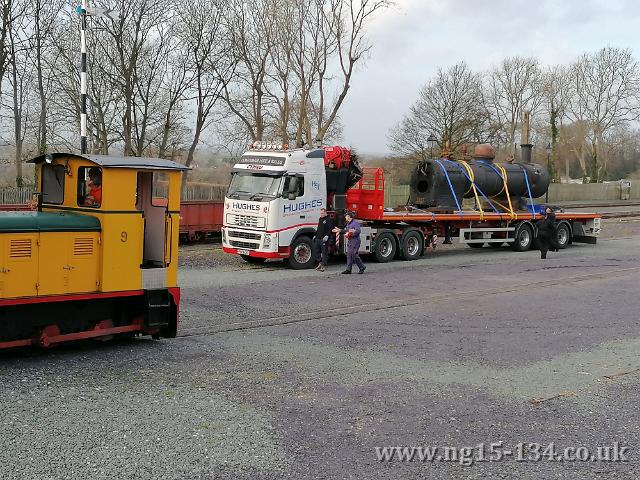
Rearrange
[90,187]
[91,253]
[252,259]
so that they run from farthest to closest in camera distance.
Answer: [252,259], [90,187], [91,253]

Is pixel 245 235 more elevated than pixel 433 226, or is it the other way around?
pixel 433 226

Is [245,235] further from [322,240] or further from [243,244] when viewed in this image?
[322,240]

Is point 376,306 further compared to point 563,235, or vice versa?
point 563,235

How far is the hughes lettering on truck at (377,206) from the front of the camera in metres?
19.1

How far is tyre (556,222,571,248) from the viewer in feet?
88.6

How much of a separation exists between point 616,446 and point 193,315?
784 centimetres

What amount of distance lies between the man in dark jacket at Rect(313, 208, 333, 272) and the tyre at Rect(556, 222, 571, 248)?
1118cm

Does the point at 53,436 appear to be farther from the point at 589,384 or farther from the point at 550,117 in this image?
the point at 550,117

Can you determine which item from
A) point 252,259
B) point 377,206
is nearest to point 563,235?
point 377,206

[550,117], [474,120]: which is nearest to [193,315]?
[474,120]

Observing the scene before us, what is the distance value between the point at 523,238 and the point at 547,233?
5.63ft

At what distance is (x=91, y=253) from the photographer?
9328 mm

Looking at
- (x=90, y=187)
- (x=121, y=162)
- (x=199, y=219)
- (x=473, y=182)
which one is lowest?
(x=199, y=219)

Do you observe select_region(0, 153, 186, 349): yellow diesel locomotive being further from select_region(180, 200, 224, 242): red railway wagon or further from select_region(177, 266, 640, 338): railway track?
select_region(180, 200, 224, 242): red railway wagon
